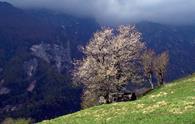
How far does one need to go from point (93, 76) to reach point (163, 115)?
223ft

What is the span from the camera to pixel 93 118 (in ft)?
190

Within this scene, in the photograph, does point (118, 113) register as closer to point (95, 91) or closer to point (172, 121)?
point (172, 121)

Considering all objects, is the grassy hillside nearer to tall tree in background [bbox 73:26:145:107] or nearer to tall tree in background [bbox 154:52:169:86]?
tall tree in background [bbox 73:26:145:107]

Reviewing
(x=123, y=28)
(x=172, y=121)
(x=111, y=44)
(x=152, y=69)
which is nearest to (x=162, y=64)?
(x=152, y=69)

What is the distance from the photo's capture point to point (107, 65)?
114375 mm

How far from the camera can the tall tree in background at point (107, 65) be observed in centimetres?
11562

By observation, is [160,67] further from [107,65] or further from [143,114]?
[143,114]

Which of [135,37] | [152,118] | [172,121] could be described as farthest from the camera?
[135,37]

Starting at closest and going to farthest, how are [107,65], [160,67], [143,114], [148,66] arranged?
1. [143,114]
2. [107,65]
3. [160,67]
4. [148,66]

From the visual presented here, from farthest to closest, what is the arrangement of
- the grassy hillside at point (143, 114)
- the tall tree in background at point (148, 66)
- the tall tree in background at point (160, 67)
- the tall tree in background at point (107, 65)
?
the tall tree in background at point (148, 66), the tall tree in background at point (160, 67), the tall tree in background at point (107, 65), the grassy hillside at point (143, 114)

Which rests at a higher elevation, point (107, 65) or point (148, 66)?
point (107, 65)

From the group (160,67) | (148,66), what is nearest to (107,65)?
(148,66)

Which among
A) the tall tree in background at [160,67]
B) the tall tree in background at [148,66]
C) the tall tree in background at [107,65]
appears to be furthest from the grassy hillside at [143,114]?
the tall tree in background at [160,67]

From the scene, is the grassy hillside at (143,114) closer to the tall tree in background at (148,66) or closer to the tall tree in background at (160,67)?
the tall tree in background at (148,66)
